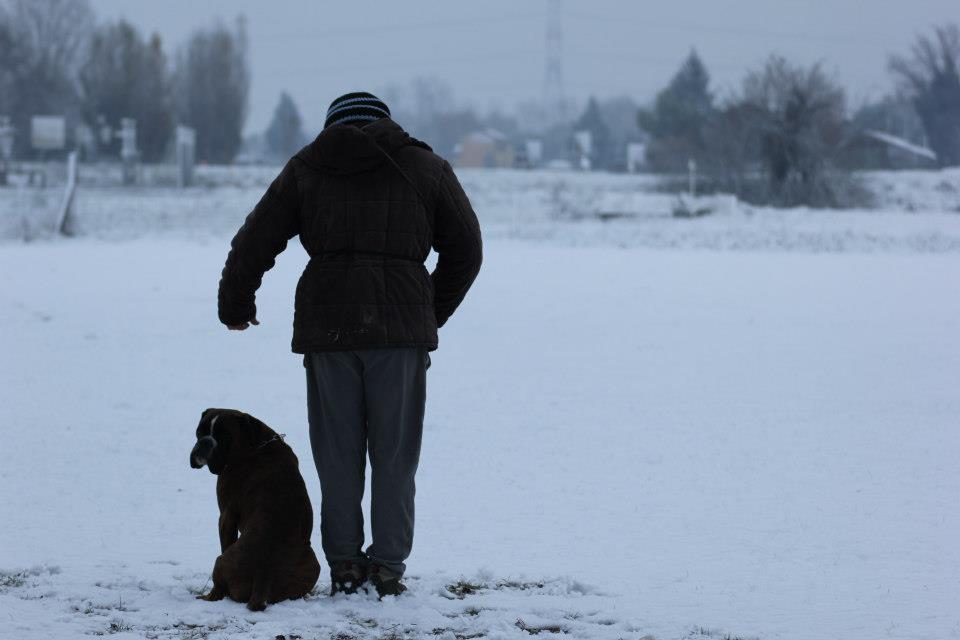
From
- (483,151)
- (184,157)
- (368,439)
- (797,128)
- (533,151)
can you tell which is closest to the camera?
(368,439)

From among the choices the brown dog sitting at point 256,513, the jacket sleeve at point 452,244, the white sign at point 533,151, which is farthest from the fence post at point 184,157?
the brown dog sitting at point 256,513

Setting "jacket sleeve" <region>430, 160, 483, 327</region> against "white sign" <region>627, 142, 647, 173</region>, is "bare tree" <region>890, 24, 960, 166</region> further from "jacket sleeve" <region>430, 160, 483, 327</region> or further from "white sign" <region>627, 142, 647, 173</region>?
"jacket sleeve" <region>430, 160, 483, 327</region>

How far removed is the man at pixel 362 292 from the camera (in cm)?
399

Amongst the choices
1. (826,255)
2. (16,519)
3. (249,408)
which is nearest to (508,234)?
(826,255)

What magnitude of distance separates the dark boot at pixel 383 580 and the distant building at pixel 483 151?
9840cm

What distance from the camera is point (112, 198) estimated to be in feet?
116

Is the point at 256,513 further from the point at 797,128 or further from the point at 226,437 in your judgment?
the point at 797,128

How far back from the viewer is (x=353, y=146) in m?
3.92

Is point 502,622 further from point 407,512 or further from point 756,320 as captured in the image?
point 756,320

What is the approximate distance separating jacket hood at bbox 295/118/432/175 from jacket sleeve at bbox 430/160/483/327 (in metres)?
0.21

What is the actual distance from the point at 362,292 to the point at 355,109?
586mm

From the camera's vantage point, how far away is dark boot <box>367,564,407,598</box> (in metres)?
4.15

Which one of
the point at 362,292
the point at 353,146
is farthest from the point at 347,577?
the point at 353,146

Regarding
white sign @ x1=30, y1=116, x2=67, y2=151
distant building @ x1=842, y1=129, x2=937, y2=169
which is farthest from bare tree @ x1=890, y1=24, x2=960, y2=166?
white sign @ x1=30, y1=116, x2=67, y2=151
